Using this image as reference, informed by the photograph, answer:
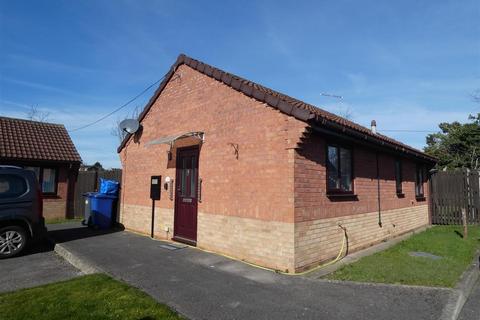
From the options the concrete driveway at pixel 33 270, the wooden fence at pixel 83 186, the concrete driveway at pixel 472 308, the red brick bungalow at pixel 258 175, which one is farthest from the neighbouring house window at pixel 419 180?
the wooden fence at pixel 83 186

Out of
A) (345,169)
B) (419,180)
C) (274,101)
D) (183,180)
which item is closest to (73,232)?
(183,180)

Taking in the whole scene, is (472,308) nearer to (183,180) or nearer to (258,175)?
(258,175)

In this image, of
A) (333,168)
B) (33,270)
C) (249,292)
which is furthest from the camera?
(333,168)

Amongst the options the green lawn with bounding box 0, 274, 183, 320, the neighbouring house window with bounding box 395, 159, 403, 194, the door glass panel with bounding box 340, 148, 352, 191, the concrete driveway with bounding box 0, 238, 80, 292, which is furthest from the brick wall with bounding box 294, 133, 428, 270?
the concrete driveway with bounding box 0, 238, 80, 292

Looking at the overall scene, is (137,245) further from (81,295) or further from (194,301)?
(194,301)

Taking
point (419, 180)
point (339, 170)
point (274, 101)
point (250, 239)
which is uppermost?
point (274, 101)

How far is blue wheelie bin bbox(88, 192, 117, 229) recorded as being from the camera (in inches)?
465

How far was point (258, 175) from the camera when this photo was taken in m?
7.04

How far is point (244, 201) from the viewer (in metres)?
7.28

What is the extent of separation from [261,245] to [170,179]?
395 cm

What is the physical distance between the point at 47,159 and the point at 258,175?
11.5 metres

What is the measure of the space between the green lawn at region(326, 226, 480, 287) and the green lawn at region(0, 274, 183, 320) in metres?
3.24

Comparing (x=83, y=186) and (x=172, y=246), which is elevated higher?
(x=83, y=186)

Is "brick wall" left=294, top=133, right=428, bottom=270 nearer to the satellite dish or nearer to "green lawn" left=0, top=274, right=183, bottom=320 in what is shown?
"green lawn" left=0, top=274, right=183, bottom=320
